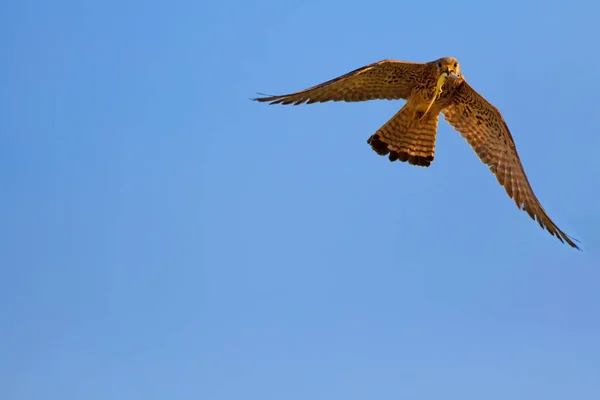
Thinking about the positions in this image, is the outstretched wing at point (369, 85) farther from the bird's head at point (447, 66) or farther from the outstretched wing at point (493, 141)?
the outstretched wing at point (493, 141)

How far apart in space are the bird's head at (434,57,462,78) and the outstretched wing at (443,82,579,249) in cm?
63

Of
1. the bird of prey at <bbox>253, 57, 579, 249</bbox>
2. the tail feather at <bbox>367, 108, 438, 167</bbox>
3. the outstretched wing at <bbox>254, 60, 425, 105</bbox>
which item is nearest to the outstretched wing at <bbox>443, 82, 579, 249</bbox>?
the bird of prey at <bbox>253, 57, 579, 249</bbox>

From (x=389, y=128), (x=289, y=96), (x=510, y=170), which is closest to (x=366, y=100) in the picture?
(x=389, y=128)

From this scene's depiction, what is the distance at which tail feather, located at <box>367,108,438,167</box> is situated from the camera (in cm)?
1291

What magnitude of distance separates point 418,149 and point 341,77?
1.77 meters

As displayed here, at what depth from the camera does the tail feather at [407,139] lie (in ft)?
42.3

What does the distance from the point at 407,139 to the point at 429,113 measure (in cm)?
50

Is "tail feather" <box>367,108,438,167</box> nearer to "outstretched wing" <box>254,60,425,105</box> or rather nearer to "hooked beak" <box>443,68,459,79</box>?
"outstretched wing" <box>254,60,425,105</box>

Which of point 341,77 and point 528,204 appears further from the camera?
point 528,204

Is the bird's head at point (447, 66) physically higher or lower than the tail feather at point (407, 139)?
higher

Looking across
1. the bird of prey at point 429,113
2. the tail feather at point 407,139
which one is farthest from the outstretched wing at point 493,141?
the tail feather at point 407,139

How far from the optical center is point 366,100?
12.7m

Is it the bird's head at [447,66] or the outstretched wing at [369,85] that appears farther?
the bird's head at [447,66]

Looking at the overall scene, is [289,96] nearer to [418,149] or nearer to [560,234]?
[418,149]
